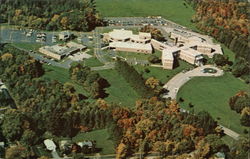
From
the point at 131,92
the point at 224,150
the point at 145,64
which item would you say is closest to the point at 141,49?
the point at 145,64

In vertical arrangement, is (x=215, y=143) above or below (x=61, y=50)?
below

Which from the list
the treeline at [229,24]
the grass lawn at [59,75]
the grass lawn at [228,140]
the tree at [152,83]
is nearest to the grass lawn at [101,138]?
the grass lawn at [59,75]

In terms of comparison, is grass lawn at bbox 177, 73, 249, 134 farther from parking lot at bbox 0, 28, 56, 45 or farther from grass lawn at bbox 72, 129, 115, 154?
parking lot at bbox 0, 28, 56, 45

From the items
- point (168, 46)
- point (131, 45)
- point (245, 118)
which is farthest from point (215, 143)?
point (131, 45)

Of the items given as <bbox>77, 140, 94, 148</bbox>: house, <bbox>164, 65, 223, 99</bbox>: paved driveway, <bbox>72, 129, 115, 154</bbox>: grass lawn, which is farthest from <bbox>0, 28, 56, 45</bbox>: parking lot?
<bbox>77, 140, 94, 148</bbox>: house

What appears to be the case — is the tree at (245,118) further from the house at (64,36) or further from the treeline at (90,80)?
the house at (64,36)

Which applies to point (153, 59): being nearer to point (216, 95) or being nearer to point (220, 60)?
point (220, 60)

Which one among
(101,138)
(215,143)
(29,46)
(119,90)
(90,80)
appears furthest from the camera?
(29,46)

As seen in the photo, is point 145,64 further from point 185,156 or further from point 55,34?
point 185,156
